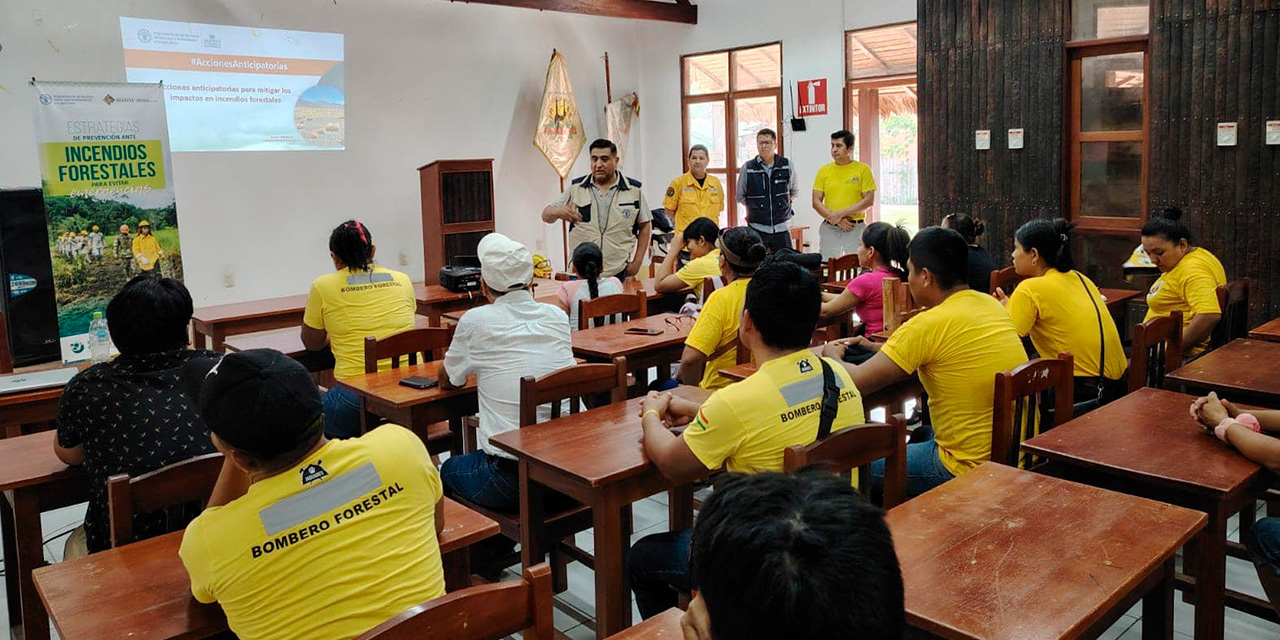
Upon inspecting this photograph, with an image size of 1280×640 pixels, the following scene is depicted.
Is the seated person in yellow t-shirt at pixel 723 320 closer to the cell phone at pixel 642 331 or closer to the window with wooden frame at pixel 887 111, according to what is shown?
the cell phone at pixel 642 331

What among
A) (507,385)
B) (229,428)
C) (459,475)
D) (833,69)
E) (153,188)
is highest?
(833,69)

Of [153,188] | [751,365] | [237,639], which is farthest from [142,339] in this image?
[153,188]

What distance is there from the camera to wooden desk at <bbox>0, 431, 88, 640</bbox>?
104 inches

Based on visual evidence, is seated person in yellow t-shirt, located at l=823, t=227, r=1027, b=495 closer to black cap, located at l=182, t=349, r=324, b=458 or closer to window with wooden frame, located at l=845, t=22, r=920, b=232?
black cap, located at l=182, t=349, r=324, b=458

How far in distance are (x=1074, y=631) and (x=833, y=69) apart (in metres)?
8.26

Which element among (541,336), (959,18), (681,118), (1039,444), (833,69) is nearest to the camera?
(1039,444)

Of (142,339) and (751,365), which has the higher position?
→ (142,339)

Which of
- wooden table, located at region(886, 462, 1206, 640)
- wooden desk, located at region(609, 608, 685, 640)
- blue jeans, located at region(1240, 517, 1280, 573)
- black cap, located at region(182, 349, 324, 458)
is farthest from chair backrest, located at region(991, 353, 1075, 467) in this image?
black cap, located at region(182, 349, 324, 458)

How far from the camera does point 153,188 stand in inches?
234

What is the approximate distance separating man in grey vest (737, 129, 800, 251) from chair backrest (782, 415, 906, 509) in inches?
237

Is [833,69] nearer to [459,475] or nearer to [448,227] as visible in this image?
[448,227]

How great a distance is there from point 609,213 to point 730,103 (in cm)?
395

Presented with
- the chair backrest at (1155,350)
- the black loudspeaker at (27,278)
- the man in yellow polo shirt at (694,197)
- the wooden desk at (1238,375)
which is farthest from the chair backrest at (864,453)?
the man in yellow polo shirt at (694,197)

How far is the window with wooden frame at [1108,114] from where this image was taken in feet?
22.3
